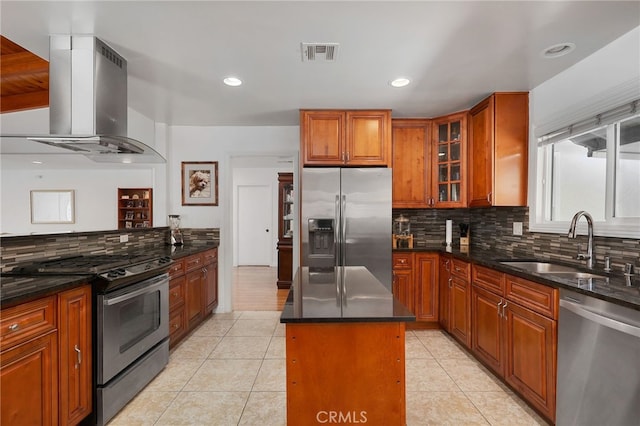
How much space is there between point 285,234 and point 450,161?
325 cm

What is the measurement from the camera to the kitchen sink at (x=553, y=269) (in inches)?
82.0

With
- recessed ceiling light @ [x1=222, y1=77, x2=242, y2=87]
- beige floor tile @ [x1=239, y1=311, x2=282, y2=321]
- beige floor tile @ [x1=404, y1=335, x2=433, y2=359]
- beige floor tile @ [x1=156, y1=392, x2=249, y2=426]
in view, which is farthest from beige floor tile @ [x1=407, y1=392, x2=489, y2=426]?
→ recessed ceiling light @ [x1=222, y1=77, x2=242, y2=87]

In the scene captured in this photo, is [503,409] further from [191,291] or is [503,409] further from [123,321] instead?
[191,291]

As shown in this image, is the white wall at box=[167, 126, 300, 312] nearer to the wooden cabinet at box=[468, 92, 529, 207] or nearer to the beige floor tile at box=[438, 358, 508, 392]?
the wooden cabinet at box=[468, 92, 529, 207]

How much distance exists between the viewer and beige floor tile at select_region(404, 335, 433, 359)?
2.86m

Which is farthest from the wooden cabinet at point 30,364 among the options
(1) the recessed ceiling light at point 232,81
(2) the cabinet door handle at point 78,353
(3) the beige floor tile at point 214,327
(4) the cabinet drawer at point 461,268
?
(4) the cabinet drawer at point 461,268

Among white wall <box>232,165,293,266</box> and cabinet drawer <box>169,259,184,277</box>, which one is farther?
white wall <box>232,165,293,266</box>

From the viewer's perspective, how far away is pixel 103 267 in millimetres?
2025

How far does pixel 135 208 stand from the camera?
340 cm

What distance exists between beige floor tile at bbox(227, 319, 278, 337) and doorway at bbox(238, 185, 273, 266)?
3.69 metres

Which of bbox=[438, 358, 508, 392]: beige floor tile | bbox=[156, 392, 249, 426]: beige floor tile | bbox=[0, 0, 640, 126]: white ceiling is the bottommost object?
bbox=[156, 392, 249, 426]: beige floor tile

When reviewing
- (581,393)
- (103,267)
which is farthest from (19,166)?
(581,393)

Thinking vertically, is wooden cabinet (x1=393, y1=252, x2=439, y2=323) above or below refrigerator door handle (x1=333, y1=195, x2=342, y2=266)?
below

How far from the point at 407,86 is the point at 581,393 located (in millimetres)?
2433
